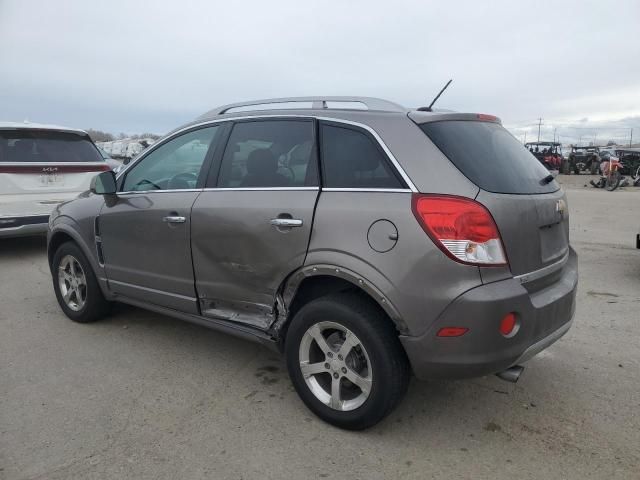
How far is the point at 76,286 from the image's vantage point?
4727 millimetres

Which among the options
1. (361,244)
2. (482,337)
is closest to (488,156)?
(361,244)

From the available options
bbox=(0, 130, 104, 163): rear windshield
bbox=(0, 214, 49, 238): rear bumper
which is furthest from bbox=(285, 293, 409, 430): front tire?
bbox=(0, 130, 104, 163): rear windshield

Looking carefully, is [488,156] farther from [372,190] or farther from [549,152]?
[549,152]

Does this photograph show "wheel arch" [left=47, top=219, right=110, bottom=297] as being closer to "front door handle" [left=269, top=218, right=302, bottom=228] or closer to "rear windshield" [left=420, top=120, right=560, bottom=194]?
"front door handle" [left=269, top=218, right=302, bottom=228]

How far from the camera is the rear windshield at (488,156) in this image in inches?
109

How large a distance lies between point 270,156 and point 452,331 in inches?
61.7

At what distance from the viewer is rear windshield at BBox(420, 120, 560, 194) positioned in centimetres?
276

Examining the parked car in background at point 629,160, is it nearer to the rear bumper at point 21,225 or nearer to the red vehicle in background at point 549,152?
the red vehicle in background at point 549,152

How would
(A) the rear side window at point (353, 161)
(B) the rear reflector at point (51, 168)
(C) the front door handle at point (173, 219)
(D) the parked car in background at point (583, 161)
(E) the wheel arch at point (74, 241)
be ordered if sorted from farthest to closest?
(D) the parked car in background at point (583, 161)
(B) the rear reflector at point (51, 168)
(E) the wheel arch at point (74, 241)
(C) the front door handle at point (173, 219)
(A) the rear side window at point (353, 161)

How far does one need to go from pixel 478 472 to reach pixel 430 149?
63.5 inches

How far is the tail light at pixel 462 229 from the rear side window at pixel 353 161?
0.78 ft

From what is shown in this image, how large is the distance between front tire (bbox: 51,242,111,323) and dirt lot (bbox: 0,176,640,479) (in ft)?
0.48

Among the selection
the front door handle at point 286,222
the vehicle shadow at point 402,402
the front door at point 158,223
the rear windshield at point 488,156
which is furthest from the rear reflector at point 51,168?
the rear windshield at point 488,156

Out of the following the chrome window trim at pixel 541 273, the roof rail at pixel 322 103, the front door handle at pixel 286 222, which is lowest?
the chrome window trim at pixel 541 273
